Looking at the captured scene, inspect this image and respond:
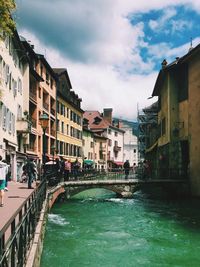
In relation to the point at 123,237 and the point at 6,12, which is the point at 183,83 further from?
the point at 6,12

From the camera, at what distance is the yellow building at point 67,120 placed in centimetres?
5552

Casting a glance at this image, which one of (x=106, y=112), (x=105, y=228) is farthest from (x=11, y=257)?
(x=106, y=112)

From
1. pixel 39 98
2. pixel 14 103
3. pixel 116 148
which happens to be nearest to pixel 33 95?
pixel 39 98

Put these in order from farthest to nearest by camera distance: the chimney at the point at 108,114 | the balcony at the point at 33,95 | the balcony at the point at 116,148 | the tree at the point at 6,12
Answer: the balcony at the point at 116,148 < the chimney at the point at 108,114 < the balcony at the point at 33,95 < the tree at the point at 6,12

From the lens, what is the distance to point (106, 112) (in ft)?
308

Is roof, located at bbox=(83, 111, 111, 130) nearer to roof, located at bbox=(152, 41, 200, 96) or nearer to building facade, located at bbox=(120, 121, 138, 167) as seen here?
building facade, located at bbox=(120, 121, 138, 167)

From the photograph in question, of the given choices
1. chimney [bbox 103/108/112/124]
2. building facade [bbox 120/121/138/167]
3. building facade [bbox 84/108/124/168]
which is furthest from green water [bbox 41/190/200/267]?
building facade [bbox 120/121/138/167]

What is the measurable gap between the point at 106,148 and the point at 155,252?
75.0m

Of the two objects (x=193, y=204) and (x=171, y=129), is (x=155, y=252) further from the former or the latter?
(x=171, y=129)

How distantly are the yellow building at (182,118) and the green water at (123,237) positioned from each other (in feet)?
18.8

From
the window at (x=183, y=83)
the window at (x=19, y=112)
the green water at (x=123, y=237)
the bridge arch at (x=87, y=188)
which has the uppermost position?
the window at (x=183, y=83)

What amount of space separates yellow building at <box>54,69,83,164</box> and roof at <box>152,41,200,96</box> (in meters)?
15.4

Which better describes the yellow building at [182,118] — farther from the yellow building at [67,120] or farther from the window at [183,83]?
the yellow building at [67,120]

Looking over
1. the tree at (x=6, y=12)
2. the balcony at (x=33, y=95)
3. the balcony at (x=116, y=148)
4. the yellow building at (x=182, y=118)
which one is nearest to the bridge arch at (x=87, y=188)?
the yellow building at (x=182, y=118)
